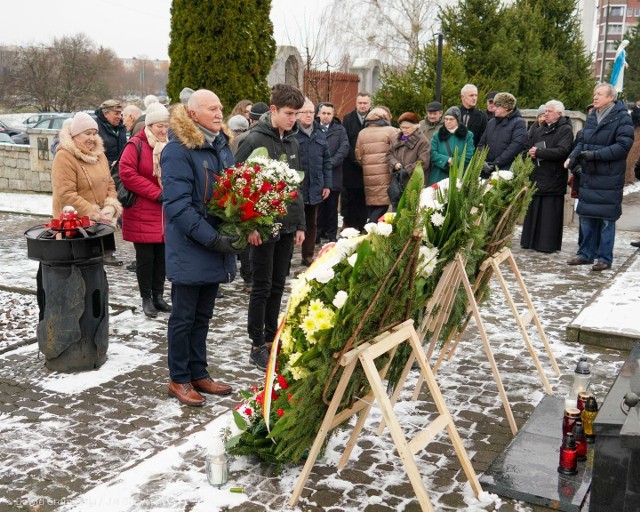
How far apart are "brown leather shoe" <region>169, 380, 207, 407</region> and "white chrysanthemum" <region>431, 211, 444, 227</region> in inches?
82.4

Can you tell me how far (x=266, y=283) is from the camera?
19.2 ft

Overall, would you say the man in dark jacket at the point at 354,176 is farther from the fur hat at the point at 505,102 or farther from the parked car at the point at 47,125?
the parked car at the point at 47,125

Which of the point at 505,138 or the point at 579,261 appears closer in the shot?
the point at 579,261

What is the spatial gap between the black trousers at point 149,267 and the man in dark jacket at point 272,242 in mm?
1658

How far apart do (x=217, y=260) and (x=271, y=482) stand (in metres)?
1.59

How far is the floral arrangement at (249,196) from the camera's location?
15.9ft

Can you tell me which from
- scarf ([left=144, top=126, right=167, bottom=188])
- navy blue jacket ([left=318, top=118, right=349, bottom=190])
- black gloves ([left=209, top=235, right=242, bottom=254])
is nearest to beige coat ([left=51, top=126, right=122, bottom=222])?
scarf ([left=144, top=126, right=167, bottom=188])

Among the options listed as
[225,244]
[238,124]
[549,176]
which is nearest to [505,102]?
[549,176]

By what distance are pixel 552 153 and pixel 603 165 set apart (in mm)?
934

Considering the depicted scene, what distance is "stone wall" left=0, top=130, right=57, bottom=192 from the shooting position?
648 inches

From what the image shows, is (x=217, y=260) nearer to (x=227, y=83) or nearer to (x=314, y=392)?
(x=314, y=392)

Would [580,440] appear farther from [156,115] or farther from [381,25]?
[381,25]

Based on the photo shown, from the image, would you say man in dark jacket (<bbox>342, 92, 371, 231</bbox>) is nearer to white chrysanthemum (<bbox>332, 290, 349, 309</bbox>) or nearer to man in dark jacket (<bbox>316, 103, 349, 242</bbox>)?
man in dark jacket (<bbox>316, 103, 349, 242</bbox>)

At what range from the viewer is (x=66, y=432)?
4.73 m
